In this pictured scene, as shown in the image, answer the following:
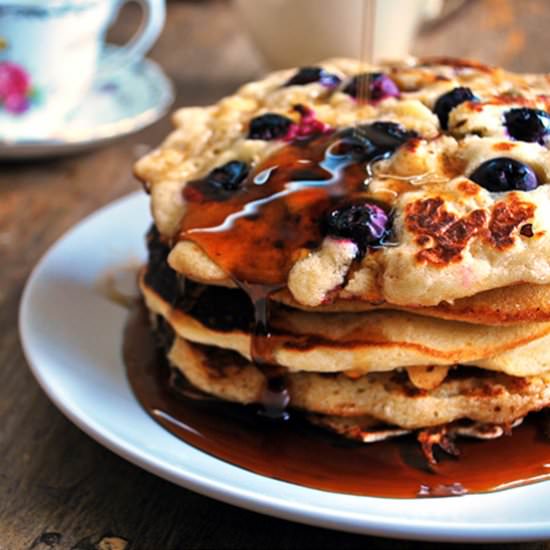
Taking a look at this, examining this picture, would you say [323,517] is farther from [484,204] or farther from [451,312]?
[484,204]

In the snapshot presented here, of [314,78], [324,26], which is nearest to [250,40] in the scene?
[324,26]

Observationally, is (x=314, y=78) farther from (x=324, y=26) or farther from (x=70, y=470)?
(x=324, y=26)

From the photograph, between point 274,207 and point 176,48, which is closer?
point 274,207

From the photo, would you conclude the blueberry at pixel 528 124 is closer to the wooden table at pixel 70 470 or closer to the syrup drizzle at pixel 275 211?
the syrup drizzle at pixel 275 211

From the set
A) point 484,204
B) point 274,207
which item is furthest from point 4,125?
point 484,204

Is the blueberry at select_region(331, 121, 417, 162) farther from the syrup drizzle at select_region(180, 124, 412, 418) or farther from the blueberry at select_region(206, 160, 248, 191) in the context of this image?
the blueberry at select_region(206, 160, 248, 191)

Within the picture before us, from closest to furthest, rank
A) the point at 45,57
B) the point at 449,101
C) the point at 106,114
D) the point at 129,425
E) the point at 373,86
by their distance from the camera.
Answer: the point at 129,425
the point at 449,101
the point at 373,86
the point at 45,57
the point at 106,114
